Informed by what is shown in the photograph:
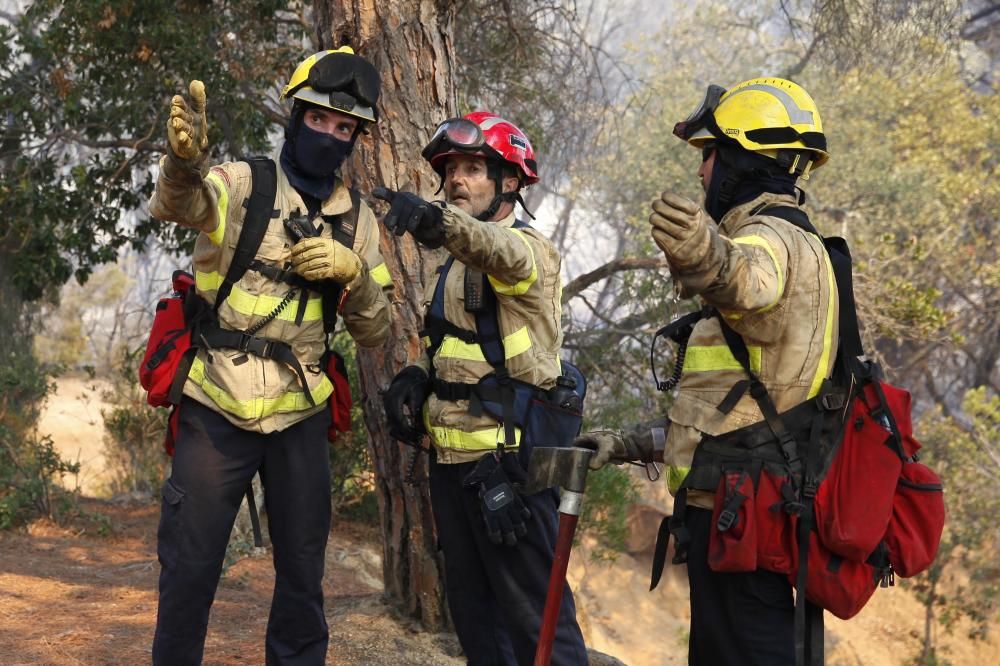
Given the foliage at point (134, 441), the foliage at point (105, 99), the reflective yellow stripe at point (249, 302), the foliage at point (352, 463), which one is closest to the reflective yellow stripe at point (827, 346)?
the reflective yellow stripe at point (249, 302)

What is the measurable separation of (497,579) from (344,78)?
1701 mm

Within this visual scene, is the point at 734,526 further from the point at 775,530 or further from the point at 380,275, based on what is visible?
the point at 380,275

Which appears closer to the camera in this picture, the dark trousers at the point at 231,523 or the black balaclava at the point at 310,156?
the dark trousers at the point at 231,523

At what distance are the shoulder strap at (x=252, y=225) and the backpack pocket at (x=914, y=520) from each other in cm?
202

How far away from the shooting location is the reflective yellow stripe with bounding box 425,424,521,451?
11.3 feet

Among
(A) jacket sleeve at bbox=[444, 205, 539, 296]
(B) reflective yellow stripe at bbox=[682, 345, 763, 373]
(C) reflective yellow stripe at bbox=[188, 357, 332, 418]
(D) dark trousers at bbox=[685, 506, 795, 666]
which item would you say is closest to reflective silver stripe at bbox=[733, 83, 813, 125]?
(B) reflective yellow stripe at bbox=[682, 345, 763, 373]

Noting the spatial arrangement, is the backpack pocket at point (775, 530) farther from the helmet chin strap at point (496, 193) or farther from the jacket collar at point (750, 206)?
the helmet chin strap at point (496, 193)

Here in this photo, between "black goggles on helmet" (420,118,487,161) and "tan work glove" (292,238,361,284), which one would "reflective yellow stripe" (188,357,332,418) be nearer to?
"tan work glove" (292,238,361,284)

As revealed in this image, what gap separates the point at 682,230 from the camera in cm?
225

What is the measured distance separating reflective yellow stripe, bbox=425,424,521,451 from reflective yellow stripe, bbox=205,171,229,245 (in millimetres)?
947

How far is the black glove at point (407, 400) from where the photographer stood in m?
3.60

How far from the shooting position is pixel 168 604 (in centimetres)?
334

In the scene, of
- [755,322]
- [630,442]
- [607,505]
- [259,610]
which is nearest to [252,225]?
[630,442]

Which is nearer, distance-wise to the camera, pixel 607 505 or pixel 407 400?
pixel 407 400
